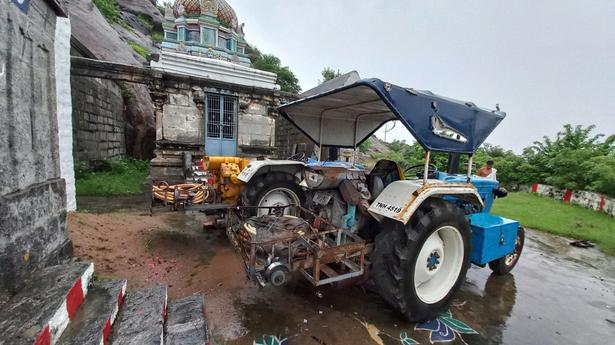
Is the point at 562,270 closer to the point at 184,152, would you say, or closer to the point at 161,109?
the point at 184,152

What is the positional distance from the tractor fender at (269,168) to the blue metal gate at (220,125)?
498cm

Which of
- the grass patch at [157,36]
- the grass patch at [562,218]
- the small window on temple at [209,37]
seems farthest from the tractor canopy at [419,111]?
the grass patch at [157,36]

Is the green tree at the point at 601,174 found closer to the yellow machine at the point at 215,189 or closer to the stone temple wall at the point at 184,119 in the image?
the yellow machine at the point at 215,189

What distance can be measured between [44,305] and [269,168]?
2.95 m

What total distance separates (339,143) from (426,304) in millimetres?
2819

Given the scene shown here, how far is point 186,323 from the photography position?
2.07 meters

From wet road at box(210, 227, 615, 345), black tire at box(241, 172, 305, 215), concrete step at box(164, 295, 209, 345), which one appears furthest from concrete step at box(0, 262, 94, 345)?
black tire at box(241, 172, 305, 215)

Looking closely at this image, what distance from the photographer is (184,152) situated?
8219mm

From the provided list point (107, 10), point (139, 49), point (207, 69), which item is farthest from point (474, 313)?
point (107, 10)

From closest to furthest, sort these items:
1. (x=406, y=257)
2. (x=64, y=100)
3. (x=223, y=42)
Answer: (x=406, y=257) < (x=64, y=100) < (x=223, y=42)

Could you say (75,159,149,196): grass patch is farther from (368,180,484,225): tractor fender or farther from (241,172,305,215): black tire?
(368,180,484,225): tractor fender

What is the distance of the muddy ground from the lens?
245cm

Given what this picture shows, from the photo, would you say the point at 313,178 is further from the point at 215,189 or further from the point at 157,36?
the point at 157,36

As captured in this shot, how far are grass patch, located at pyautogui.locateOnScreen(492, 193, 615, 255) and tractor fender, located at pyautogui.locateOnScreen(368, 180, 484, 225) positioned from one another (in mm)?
4887
